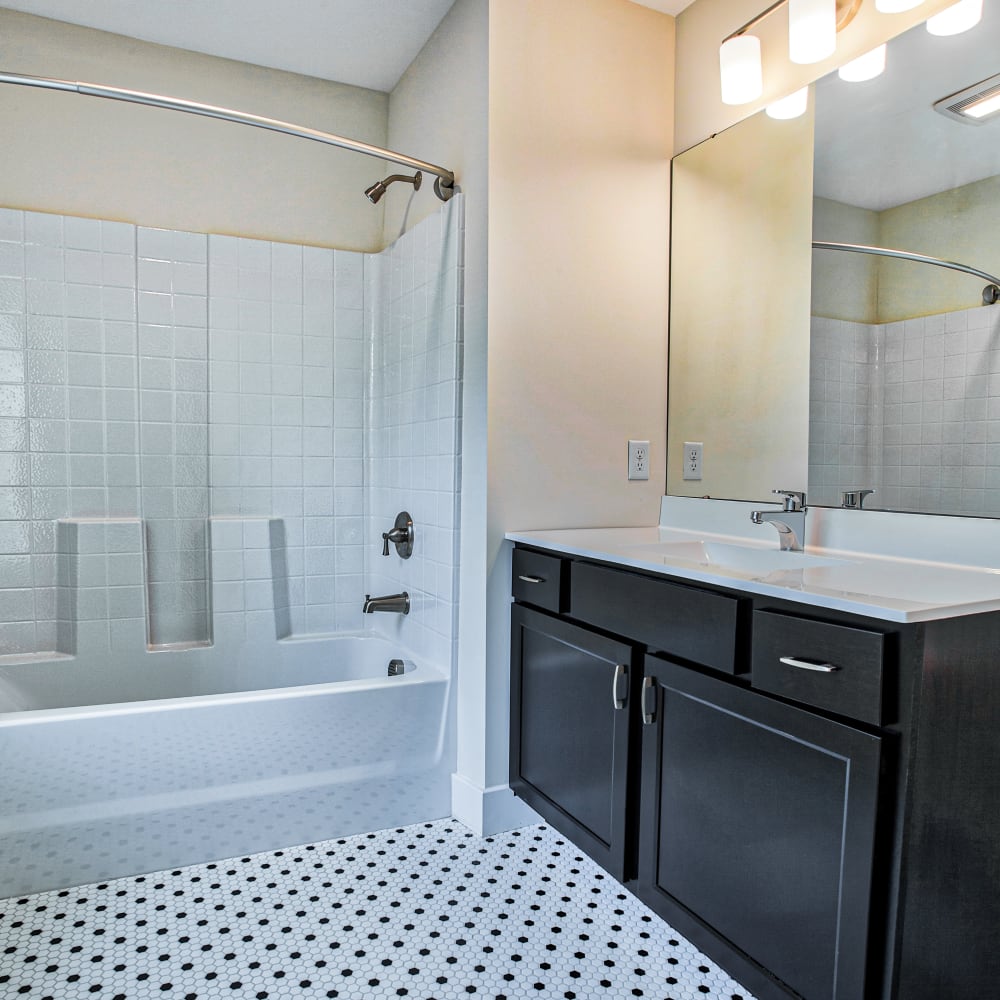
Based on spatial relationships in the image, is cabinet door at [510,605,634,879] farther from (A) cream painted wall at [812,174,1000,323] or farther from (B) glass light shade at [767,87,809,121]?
(B) glass light shade at [767,87,809,121]

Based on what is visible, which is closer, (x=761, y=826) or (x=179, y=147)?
(x=761, y=826)

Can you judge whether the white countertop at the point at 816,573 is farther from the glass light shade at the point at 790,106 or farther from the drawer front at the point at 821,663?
the glass light shade at the point at 790,106

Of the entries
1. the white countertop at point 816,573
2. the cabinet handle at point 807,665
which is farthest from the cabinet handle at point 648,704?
the cabinet handle at point 807,665

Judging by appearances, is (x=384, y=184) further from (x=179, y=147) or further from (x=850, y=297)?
(x=850, y=297)

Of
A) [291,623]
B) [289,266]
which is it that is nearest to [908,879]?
[291,623]

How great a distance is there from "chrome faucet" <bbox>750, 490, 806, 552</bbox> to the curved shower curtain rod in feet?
1.88

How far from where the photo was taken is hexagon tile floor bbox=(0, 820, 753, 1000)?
149 cm

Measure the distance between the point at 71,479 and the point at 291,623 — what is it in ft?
2.82

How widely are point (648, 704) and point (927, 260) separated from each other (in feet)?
3.60

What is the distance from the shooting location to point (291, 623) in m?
2.69

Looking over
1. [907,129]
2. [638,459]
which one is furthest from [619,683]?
[907,129]

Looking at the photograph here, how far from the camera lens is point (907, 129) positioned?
164 centimetres

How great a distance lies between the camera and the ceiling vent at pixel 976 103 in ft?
4.84

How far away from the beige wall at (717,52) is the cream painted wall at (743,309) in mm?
74
